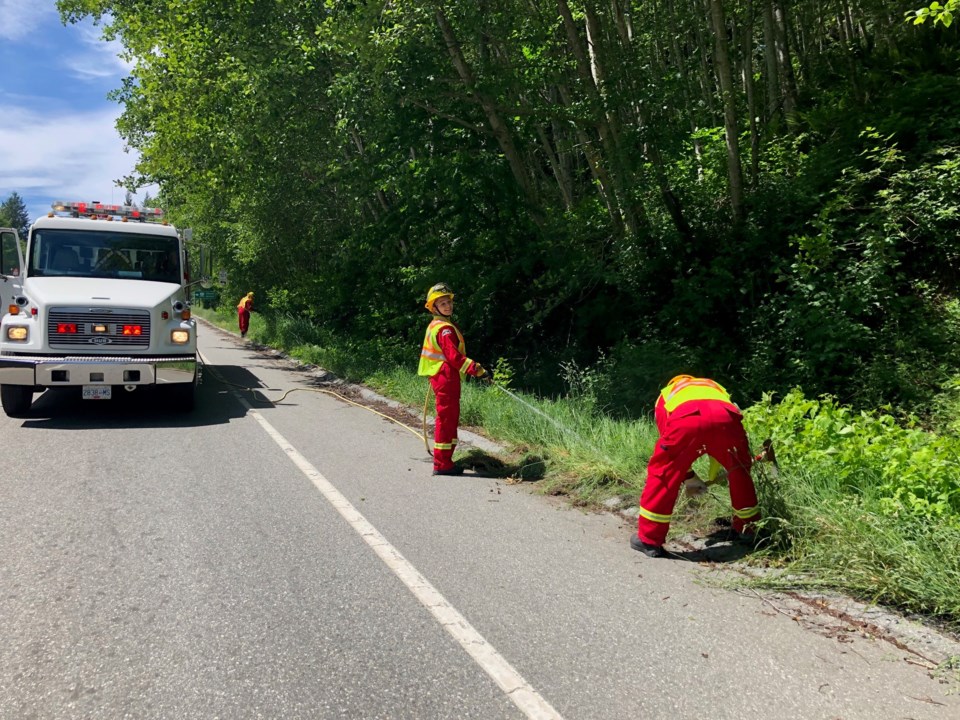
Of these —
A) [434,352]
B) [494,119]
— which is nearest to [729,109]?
[494,119]

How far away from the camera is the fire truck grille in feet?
29.9

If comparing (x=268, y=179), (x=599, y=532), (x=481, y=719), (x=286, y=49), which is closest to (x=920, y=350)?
(x=599, y=532)

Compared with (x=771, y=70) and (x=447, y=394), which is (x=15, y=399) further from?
(x=771, y=70)

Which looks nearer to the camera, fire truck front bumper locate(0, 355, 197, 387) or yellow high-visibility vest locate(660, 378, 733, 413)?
yellow high-visibility vest locate(660, 378, 733, 413)

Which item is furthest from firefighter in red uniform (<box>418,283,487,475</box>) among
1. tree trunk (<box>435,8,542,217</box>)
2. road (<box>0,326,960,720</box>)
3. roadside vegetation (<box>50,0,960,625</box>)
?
tree trunk (<box>435,8,542,217</box>)

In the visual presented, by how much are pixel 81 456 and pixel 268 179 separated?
11.9 metres

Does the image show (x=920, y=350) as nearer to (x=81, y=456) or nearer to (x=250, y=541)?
(x=250, y=541)

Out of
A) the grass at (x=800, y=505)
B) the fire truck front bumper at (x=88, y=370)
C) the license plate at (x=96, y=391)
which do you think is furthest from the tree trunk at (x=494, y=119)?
the license plate at (x=96, y=391)

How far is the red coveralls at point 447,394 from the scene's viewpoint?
7.24 meters

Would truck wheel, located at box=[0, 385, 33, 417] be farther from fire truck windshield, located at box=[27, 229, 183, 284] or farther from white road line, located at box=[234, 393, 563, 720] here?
white road line, located at box=[234, 393, 563, 720]

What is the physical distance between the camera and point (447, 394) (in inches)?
287

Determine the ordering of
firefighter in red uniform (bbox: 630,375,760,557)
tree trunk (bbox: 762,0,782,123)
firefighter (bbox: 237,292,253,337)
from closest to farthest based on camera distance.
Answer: firefighter in red uniform (bbox: 630,375,760,557) → tree trunk (bbox: 762,0,782,123) → firefighter (bbox: 237,292,253,337)

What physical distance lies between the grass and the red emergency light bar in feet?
21.9

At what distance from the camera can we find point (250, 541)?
16.4 feet
